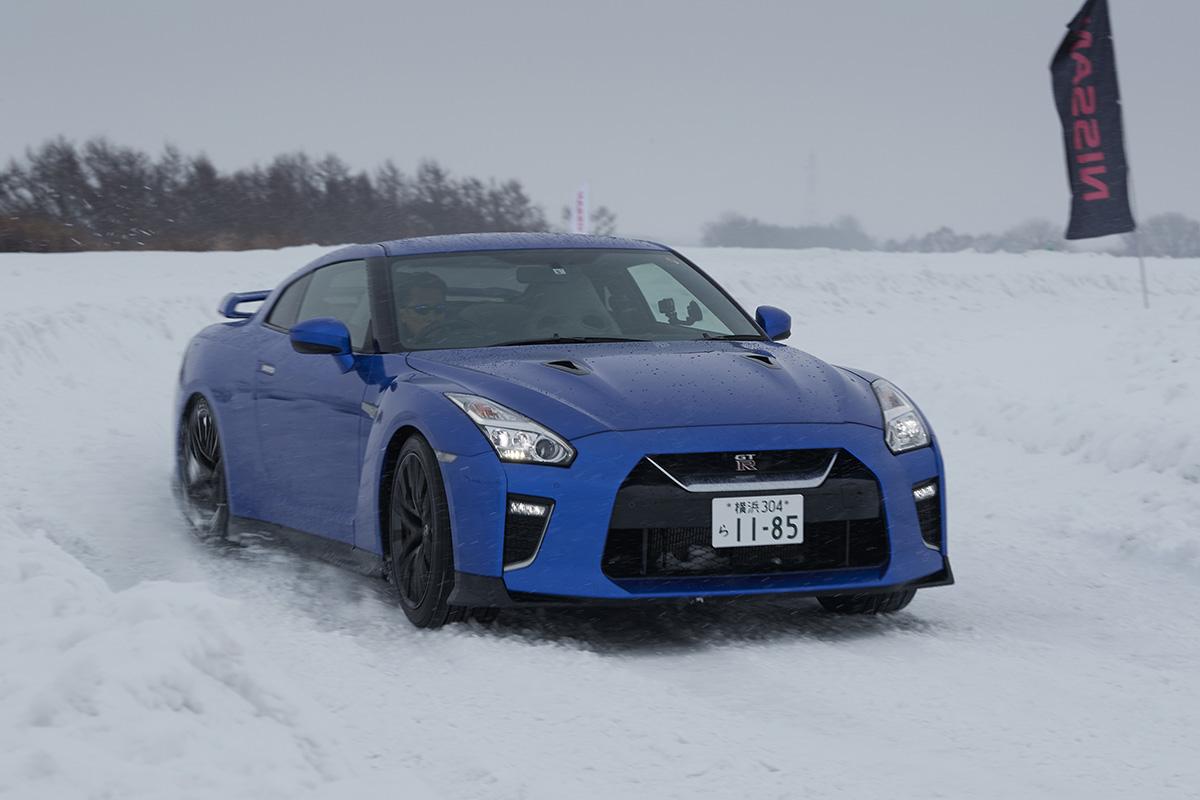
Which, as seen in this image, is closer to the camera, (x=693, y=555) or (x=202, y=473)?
(x=693, y=555)

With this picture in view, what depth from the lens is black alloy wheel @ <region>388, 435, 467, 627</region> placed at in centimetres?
547

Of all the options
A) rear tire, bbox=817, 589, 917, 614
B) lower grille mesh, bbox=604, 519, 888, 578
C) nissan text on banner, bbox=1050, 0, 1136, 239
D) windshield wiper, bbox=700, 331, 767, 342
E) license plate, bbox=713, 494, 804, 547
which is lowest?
rear tire, bbox=817, 589, 917, 614

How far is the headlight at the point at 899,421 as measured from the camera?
5.71 meters

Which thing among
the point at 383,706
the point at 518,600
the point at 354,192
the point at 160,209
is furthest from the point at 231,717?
the point at 354,192

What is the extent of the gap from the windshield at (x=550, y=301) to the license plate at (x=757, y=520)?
1.31m

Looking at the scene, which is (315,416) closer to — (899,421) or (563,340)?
(563,340)

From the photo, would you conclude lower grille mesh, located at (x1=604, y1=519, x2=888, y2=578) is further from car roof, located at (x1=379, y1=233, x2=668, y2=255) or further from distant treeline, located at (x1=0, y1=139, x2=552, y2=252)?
distant treeline, located at (x1=0, y1=139, x2=552, y2=252)

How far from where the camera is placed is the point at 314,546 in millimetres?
6719

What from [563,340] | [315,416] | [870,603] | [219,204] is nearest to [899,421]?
[870,603]

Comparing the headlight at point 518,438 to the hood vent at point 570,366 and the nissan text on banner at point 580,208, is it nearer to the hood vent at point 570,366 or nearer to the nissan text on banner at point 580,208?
the hood vent at point 570,366

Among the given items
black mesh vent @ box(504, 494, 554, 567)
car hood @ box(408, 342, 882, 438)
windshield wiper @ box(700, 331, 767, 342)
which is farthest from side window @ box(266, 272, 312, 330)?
black mesh vent @ box(504, 494, 554, 567)

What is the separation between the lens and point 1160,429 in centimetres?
984

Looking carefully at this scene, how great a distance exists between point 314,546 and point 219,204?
46.0 m

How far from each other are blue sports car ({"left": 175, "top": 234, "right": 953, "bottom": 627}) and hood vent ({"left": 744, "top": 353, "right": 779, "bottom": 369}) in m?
0.02
